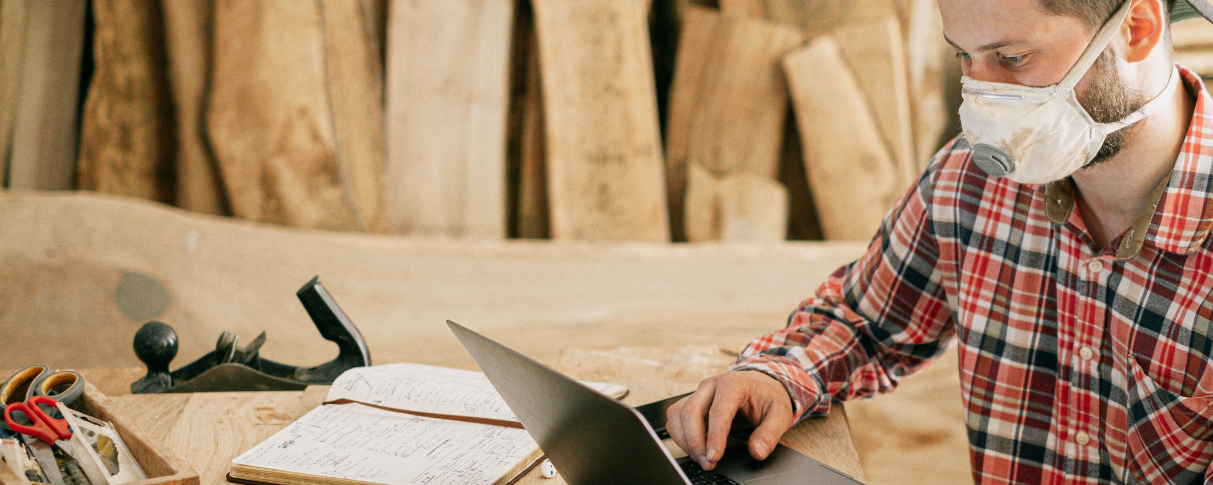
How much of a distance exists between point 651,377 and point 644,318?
3.05 ft

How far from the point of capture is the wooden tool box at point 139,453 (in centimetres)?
72

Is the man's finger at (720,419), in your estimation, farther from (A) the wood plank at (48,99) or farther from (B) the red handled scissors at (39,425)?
(A) the wood plank at (48,99)

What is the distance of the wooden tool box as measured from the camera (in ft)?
2.37

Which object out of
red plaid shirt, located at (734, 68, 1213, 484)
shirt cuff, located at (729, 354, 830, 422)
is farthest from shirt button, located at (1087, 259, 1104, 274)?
shirt cuff, located at (729, 354, 830, 422)

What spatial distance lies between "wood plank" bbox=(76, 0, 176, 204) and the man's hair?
8.32 feet

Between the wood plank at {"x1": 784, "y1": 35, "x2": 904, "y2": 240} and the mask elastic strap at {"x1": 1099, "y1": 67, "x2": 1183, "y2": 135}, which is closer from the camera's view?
the mask elastic strap at {"x1": 1099, "y1": 67, "x2": 1183, "y2": 135}

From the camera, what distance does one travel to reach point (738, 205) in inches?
101

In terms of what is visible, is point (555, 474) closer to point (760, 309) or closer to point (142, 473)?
point (142, 473)

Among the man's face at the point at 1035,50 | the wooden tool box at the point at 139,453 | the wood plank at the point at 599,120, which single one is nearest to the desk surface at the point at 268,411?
the wooden tool box at the point at 139,453

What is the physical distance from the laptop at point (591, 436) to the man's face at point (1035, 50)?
544mm

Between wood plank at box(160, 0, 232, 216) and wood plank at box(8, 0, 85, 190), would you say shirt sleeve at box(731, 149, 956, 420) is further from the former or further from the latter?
wood plank at box(8, 0, 85, 190)

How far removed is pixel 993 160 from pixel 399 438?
85cm

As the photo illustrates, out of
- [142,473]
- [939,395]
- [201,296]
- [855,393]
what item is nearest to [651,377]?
[855,393]

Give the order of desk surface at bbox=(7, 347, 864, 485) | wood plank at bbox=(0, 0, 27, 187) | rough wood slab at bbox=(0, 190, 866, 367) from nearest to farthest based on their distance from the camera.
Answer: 1. desk surface at bbox=(7, 347, 864, 485)
2. rough wood slab at bbox=(0, 190, 866, 367)
3. wood plank at bbox=(0, 0, 27, 187)
